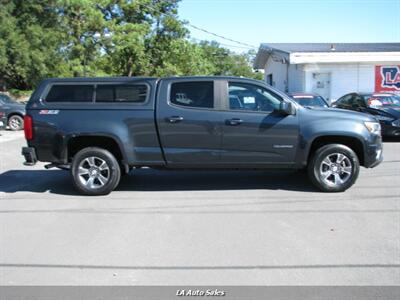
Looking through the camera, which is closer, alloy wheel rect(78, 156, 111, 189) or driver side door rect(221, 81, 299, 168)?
driver side door rect(221, 81, 299, 168)

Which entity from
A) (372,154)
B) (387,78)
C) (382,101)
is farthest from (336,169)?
(387,78)

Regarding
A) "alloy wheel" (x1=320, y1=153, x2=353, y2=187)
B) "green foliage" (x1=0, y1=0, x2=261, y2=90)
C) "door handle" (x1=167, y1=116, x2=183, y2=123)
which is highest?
"green foliage" (x1=0, y1=0, x2=261, y2=90)

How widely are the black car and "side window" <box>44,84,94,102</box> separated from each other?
978 centimetres

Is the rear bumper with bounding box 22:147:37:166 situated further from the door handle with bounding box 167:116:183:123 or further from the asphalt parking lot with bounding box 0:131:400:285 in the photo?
the door handle with bounding box 167:116:183:123

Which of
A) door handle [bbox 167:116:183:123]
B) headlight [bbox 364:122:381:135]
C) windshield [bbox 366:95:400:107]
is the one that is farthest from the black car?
door handle [bbox 167:116:183:123]

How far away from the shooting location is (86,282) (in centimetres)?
443

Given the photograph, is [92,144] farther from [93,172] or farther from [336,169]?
[336,169]

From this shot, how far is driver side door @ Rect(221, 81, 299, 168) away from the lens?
7797mm

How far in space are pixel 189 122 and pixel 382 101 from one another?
1004cm

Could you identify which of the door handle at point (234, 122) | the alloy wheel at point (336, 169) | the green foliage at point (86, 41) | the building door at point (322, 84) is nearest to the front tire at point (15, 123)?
the green foliage at point (86, 41)

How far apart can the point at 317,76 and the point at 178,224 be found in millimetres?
21700

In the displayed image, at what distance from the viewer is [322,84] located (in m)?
26.4

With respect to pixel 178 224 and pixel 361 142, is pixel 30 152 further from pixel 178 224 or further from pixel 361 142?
pixel 361 142
